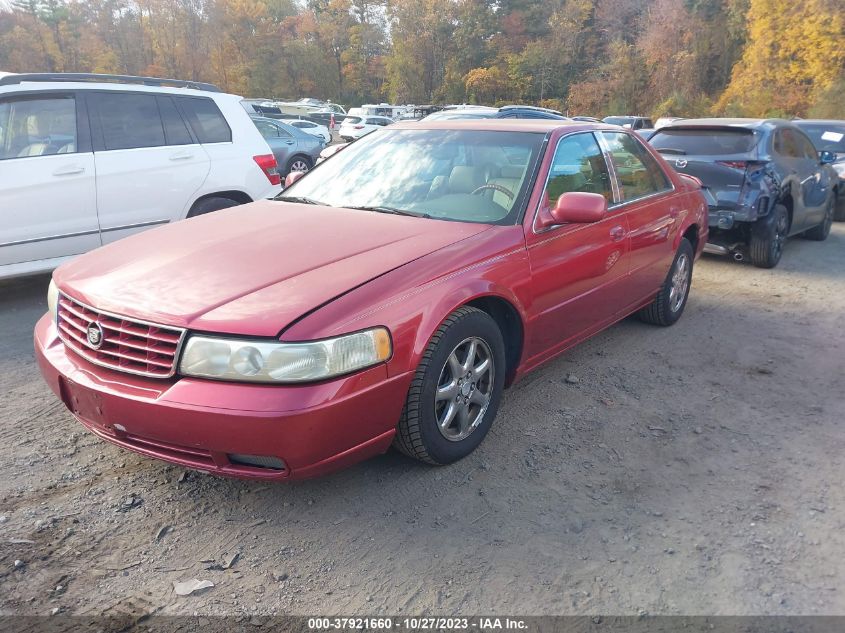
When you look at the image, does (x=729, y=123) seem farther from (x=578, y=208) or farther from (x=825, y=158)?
(x=578, y=208)

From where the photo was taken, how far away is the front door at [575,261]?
359 centimetres

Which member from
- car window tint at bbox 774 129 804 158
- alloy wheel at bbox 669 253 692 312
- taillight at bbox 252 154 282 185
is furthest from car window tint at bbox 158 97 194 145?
car window tint at bbox 774 129 804 158

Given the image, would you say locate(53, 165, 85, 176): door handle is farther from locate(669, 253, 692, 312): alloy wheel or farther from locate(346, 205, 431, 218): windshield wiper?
locate(669, 253, 692, 312): alloy wheel

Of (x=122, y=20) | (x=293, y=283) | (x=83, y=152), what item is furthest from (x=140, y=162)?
(x=122, y=20)

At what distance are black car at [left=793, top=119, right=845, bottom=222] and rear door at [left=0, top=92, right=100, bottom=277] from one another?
35.2ft

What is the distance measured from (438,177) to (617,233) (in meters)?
1.22

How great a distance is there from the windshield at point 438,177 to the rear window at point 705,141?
14.1 feet

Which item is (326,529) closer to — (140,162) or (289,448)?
(289,448)

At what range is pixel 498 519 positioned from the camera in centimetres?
278

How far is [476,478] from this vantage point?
10.1 feet

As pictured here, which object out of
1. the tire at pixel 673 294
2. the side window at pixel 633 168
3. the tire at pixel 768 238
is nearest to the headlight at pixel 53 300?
the side window at pixel 633 168

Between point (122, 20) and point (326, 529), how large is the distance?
67863 millimetres

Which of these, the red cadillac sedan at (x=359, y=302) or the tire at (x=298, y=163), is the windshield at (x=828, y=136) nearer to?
the red cadillac sedan at (x=359, y=302)

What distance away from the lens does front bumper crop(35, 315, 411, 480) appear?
242cm
